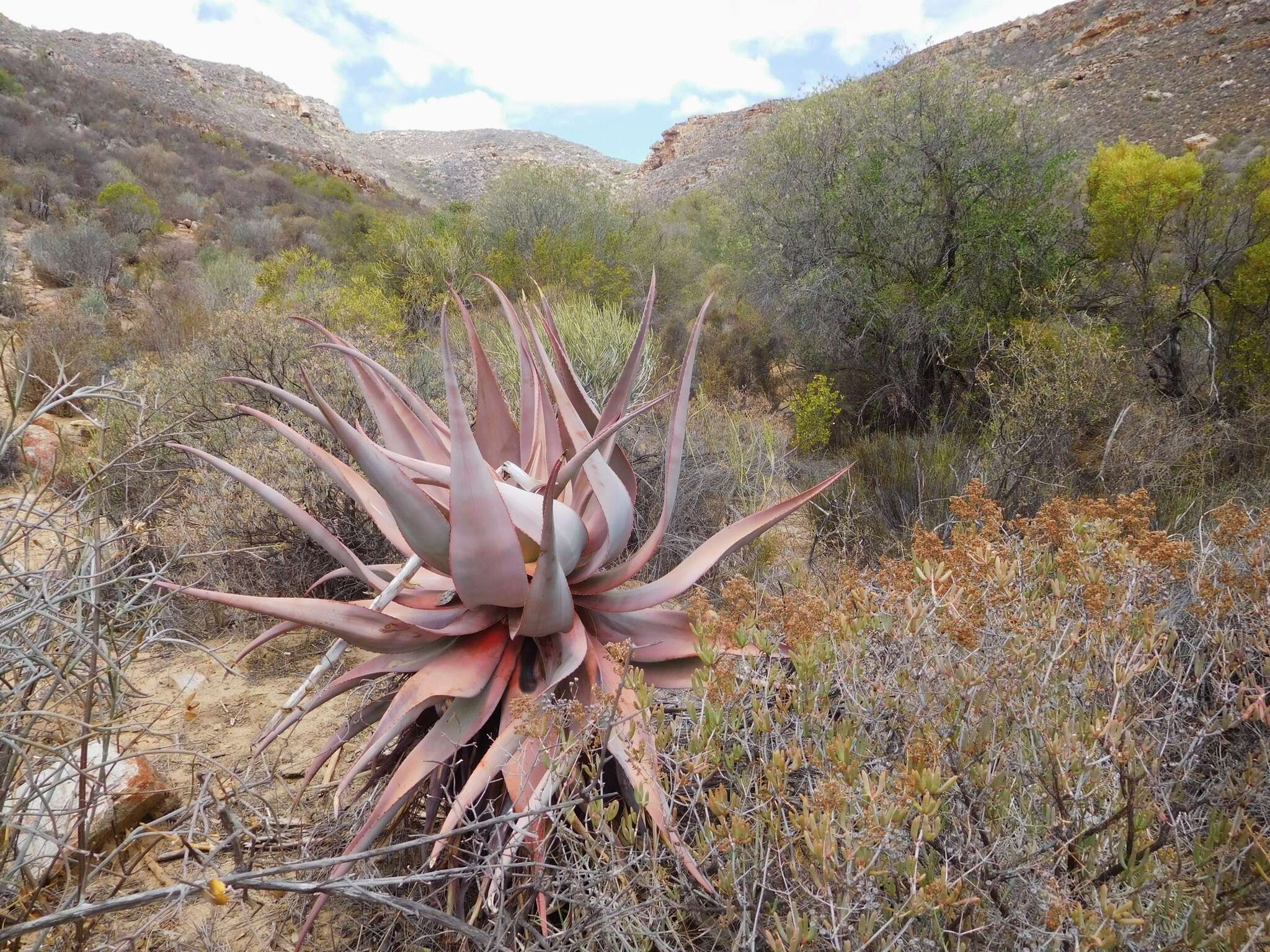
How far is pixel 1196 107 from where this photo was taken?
1912 cm

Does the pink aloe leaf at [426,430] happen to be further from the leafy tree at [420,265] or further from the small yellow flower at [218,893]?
the leafy tree at [420,265]

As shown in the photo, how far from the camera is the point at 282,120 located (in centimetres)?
3638

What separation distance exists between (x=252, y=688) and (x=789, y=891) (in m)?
3.00

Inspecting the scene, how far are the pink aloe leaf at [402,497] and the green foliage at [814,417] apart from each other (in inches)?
253

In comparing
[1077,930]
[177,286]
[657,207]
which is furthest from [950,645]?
[657,207]

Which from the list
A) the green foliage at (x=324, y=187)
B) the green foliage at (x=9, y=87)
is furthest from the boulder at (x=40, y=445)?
the green foliage at (x=9, y=87)

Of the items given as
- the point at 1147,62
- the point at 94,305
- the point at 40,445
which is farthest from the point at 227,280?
the point at 1147,62

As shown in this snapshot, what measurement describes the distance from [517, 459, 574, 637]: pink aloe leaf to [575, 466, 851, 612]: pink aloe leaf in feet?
0.75

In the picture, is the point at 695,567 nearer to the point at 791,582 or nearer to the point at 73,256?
the point at 791,582

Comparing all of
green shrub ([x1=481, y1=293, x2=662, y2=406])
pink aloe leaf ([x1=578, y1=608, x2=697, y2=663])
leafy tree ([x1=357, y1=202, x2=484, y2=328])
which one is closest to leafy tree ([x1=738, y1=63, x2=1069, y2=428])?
green shrub ([x1=481, y1=293, x2=662, y2=406])

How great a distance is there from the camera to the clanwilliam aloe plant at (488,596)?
1344mm

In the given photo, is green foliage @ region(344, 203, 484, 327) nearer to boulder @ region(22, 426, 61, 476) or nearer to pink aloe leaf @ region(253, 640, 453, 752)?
boulder @ region(22, 426, 61, 476)

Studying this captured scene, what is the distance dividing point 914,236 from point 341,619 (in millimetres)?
8839

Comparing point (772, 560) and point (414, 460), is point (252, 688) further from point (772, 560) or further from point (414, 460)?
point (772, 560)
